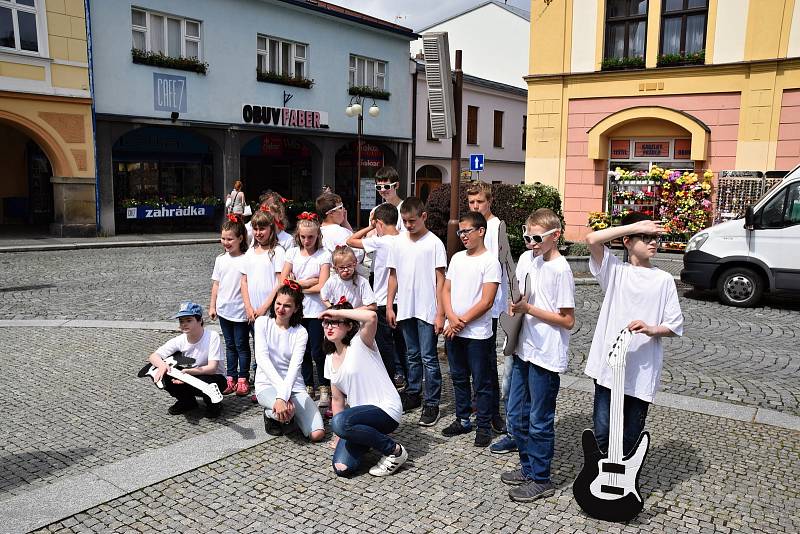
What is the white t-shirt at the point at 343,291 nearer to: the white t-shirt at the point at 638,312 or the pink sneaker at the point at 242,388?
the pink sneaker at the point at 242,388

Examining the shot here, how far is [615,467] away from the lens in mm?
3816

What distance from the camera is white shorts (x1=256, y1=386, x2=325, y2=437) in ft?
16.5

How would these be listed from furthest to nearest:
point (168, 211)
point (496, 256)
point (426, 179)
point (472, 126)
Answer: point (472, 126), point (426, 179), point (168, 211), point (496, 256)

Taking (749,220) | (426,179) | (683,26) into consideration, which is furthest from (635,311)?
(426,179)

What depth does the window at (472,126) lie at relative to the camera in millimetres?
32628

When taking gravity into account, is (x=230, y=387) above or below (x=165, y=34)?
below

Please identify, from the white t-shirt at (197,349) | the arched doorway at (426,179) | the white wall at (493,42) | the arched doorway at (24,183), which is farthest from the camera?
the white wall at (493,42)

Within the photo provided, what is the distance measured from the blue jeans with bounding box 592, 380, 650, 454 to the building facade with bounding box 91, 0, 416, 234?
739 inches

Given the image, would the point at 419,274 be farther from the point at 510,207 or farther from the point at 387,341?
the point at 510,207

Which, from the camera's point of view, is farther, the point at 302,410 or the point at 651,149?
the point at 651,149

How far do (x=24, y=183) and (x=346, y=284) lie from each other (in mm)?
21787

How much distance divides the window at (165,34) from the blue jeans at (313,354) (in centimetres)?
1717

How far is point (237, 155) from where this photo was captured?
2284cm

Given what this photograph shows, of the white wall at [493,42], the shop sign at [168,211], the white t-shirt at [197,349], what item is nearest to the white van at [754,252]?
the white t-shirt at [197,349]
